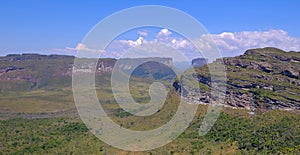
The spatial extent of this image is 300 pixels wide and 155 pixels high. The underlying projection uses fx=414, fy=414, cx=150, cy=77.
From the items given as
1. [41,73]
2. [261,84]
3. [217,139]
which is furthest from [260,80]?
[41,73]

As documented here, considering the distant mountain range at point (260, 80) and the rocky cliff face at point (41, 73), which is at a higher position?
the distant mountain range at point (260, 80)

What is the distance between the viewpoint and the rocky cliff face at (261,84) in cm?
6512

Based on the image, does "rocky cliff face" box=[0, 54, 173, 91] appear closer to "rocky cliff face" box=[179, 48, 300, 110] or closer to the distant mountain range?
the distant mountain range

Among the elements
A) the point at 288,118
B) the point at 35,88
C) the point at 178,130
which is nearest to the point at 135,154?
the point at 178,130

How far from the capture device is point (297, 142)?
51875 mm

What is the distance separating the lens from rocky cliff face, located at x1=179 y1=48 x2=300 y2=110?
65.1 meters

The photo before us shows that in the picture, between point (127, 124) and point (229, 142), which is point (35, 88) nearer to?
point (127, 124)

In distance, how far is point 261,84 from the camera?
6906cm

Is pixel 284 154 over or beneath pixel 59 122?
over

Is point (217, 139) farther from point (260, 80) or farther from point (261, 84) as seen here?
point (260, 80)

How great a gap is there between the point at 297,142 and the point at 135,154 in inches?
808

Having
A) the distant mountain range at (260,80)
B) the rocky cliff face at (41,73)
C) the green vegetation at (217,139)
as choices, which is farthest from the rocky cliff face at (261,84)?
the rocky cliff face at (41,73)

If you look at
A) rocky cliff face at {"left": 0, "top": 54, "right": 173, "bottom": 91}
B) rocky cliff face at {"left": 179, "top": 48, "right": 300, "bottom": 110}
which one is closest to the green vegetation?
rocky cliff face at {"left": 179, "top": 48, "right": 300, "bottom": 110}

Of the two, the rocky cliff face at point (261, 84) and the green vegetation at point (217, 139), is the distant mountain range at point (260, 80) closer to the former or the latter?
the rocky cliff face at point (261, 84)
